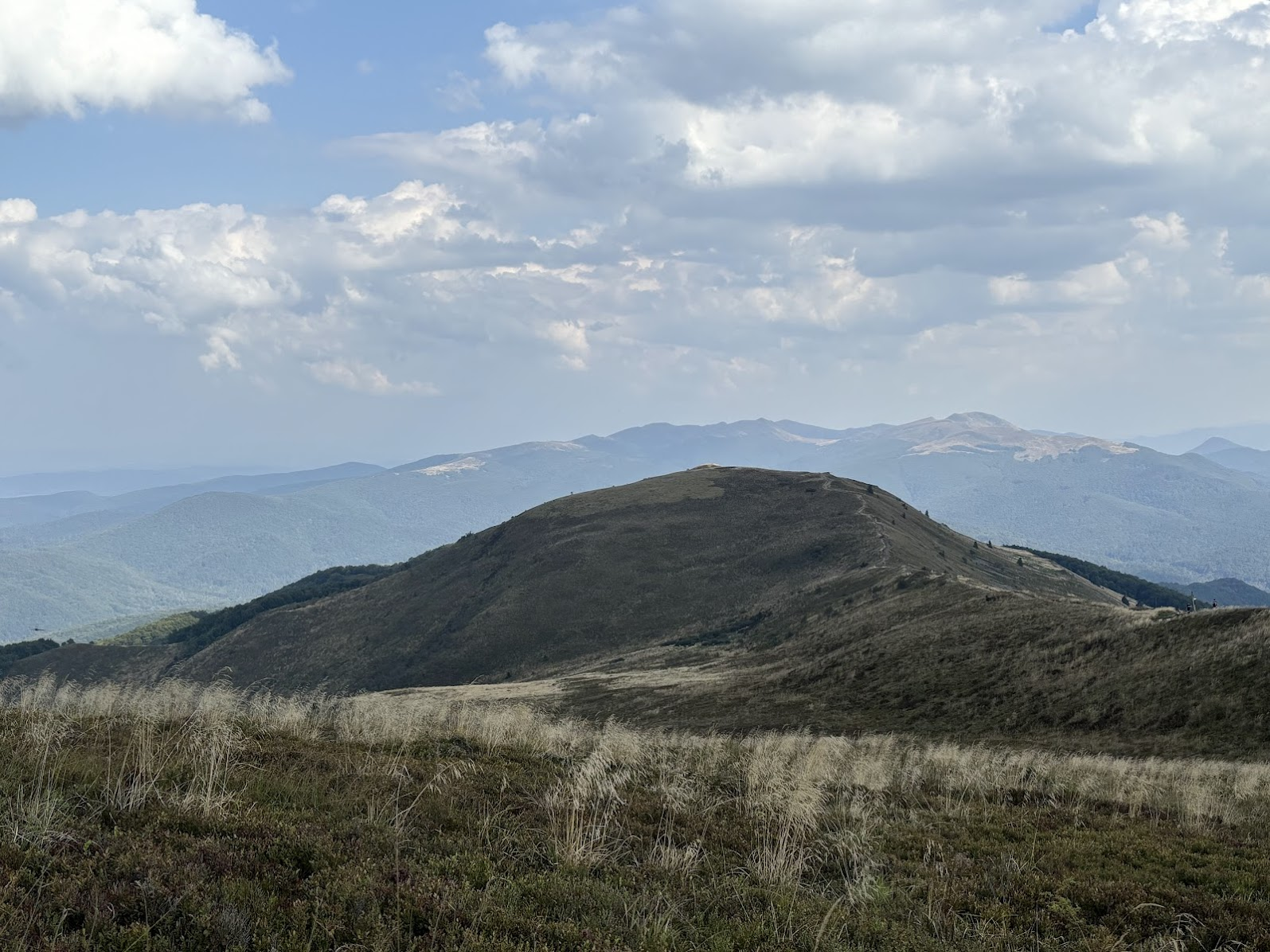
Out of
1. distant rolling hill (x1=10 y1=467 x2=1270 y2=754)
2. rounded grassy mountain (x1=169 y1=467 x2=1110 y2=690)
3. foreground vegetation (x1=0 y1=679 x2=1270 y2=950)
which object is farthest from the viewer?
rounded grassy mountain (x1=169 y1=467 x2=1110 y2=690)

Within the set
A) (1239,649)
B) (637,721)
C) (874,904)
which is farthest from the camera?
(637,721)

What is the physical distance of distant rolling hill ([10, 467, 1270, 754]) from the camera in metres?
35.7

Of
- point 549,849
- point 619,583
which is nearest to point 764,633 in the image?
point 619,583

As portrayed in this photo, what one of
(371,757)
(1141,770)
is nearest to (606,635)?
(1141,770)

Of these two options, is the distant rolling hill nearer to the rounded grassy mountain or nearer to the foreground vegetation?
the rounded grassy mountain

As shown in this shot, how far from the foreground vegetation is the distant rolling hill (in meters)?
19.3

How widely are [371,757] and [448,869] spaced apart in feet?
18.5

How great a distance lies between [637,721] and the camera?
49.1 meters

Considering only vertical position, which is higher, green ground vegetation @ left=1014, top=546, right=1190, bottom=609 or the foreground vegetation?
the foreground vegetation

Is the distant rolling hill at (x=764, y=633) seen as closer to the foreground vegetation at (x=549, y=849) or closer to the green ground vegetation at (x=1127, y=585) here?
the foreground vegetation at (x=549, y=849)

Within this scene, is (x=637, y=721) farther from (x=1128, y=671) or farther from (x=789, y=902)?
(x=789, y=902)

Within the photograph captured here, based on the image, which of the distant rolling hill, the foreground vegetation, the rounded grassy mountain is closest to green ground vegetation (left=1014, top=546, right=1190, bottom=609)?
the distant rolling hill

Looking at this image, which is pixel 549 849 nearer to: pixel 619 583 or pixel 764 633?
pixel 764 633

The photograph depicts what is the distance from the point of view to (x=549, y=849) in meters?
9.73
